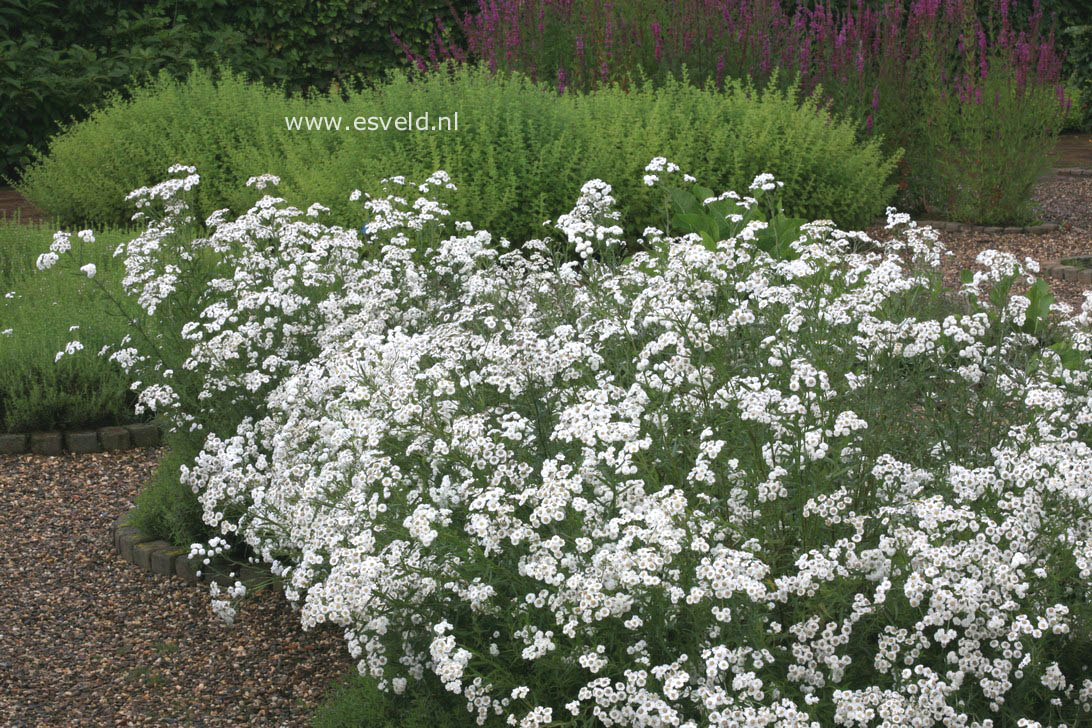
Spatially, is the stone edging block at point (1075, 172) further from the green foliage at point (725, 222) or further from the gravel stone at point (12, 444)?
the gravel stone at point (12, 444)

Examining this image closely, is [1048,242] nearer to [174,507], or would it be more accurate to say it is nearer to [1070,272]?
[1070,272]

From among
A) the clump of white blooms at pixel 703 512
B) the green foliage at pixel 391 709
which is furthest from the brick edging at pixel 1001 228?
the green foliage at pixel 391 709

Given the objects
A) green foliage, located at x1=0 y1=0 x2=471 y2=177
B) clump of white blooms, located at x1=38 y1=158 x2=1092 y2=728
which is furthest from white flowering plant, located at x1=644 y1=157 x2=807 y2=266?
green foliage, located at x1=0 y1=0 x2=471 y2=177

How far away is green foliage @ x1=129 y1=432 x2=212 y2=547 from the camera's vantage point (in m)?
4.42

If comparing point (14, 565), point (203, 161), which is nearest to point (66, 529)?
point (14, 565)

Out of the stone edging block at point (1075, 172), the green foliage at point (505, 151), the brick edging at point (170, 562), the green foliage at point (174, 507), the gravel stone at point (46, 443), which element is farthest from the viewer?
the stone edging block at point (1075, 172)

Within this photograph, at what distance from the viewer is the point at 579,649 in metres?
2.64

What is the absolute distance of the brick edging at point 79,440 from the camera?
18.2ft

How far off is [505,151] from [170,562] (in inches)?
159

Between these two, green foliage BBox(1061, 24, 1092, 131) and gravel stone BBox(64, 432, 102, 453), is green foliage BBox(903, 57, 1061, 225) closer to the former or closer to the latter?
gravel stone BBox(64, 432, 102, 453)

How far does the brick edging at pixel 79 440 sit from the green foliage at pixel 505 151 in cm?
221

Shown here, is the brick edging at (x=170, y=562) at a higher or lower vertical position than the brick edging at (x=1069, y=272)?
higher

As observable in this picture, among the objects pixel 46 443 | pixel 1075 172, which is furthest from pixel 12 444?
pixel 1075 172

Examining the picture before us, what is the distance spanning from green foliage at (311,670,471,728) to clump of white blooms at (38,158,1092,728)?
0.07m
